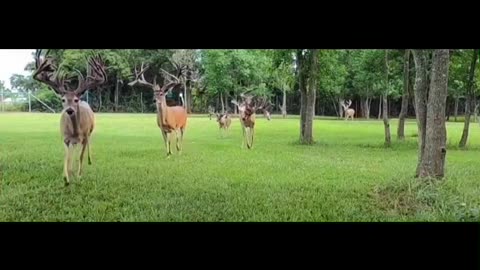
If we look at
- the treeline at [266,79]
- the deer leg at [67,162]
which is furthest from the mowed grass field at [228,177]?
the treeline at [266,79]

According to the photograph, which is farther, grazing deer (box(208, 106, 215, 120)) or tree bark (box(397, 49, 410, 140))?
grazing deer (box(208, 106, 215, 120))

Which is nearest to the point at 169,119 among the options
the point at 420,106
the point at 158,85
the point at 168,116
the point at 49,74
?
the point at 168,116

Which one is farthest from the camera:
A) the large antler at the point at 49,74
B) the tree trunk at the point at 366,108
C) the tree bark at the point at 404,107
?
the tree trunk at the point at 366,108

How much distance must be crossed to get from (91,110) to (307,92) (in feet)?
6.00

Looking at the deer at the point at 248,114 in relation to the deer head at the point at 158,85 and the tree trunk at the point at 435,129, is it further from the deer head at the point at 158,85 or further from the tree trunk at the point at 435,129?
the tree trunk at the point at 435,129

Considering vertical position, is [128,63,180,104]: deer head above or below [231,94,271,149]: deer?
above

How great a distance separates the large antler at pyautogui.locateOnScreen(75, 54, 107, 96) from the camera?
177 inches

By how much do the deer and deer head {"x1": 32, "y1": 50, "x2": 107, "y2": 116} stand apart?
116 cm

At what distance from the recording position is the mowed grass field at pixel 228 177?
455 cm

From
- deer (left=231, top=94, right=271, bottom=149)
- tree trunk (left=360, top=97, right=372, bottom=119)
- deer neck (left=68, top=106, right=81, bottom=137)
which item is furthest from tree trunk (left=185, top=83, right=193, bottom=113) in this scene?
tree trunk (left=360, top=97, right=372, bottom=119)

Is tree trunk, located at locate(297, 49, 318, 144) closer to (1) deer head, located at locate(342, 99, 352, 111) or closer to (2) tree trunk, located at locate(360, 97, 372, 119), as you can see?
(1) deer head, located at locate(342, 99, 352, 111)

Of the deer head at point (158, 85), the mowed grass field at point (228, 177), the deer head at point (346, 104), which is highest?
the deer head at point (158, 85)
